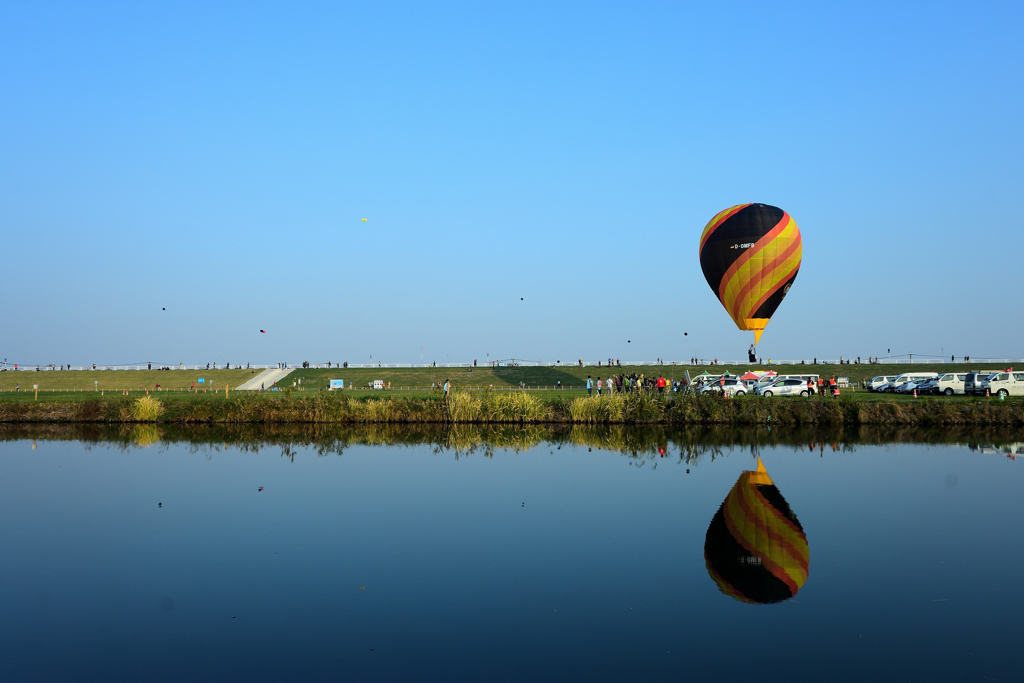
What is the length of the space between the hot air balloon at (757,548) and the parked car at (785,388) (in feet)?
96.6

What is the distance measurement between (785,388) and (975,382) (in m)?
11.2

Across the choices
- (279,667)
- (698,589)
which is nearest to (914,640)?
(698,589)

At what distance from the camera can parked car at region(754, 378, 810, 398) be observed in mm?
48312

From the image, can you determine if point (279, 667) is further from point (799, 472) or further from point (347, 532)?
point (799, 472)

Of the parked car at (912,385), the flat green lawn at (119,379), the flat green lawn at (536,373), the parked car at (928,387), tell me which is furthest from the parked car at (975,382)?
the flat green lawn at (119,379)

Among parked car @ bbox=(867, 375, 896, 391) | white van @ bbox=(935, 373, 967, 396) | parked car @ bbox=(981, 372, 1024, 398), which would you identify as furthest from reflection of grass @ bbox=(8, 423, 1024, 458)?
parked car @ bbox=(867, 375, 896, 391)

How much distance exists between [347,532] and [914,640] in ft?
35.2

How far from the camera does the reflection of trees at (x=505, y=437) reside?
29281 mm

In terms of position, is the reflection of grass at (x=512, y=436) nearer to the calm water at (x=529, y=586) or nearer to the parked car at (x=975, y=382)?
the calm water at (x=529, y=586)

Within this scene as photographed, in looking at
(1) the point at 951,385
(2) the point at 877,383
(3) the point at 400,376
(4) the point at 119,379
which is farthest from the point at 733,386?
(4) the point at 119,379

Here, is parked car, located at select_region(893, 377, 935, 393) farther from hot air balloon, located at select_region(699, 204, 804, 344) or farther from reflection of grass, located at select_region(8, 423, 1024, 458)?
reflection of grass, located at select_region(8, 423, 1024, 458)

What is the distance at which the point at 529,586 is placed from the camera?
41.6ft

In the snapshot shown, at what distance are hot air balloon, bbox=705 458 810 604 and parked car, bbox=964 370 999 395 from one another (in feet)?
111

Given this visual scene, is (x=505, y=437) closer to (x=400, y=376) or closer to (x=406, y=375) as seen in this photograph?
(x=400, y=376)
